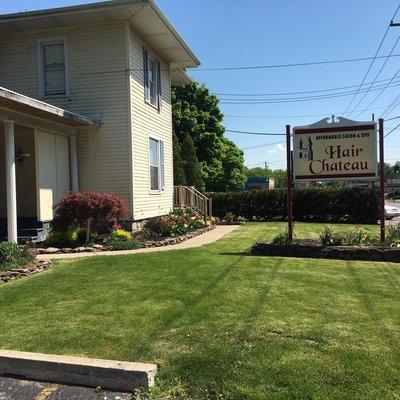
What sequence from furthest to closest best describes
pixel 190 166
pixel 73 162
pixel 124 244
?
pixel 190 166 < pixel 73 162 < pixel 124 244

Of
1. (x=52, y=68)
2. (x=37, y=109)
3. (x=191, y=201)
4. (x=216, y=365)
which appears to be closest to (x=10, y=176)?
(x=37, y=109)

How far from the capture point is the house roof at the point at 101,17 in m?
13.1

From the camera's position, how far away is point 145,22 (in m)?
14.3

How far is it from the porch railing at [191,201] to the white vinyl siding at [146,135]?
0.83 m

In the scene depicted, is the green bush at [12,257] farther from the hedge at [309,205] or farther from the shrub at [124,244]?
the hedge at [309,205]

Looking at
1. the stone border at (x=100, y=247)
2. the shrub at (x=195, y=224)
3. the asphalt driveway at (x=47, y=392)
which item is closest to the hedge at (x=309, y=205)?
the shrub at (x=195, y=224)

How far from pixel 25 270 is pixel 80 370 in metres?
4.78

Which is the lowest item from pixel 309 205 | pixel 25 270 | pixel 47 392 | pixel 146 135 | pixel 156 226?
pixel 47 392

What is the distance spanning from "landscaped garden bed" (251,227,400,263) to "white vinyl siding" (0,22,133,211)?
5214mm

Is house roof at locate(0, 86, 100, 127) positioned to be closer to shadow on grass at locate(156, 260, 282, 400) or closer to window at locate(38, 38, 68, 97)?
window at locate(38, 38, 68, 97)

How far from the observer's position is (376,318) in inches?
214

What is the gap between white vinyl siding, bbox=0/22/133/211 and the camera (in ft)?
46.6

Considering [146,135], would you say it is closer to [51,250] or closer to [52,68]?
[52,68]

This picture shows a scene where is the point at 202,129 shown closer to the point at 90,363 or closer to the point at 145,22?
the point at 145,22
